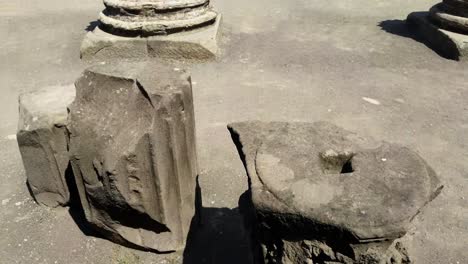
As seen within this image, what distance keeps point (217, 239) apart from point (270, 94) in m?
2.82

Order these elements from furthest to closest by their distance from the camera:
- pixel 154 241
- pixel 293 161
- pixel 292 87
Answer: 1. pixel 292 87
2. pixel 154 241
3. pixel 293 161

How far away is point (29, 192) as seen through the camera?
3998 millimetres

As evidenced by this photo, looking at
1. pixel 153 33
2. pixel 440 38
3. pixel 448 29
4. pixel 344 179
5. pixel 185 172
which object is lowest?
pixel 440 38

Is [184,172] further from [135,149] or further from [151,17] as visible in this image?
[151,17]

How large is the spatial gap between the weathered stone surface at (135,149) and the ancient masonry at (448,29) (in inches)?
209

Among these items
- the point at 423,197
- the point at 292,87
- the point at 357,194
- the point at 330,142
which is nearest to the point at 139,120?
the point at 330,142

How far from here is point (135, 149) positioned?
277cm

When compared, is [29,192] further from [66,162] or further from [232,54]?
[232,54]

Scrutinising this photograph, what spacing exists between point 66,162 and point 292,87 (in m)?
3.41

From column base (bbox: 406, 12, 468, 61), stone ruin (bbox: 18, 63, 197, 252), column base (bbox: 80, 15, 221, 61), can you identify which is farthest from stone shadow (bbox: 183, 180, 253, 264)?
column base (bbox: 406, 12, 468, 61)

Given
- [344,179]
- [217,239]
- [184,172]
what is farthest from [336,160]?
[217,239]

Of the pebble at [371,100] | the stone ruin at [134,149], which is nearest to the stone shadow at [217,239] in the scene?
the stone ruin at [134,149]

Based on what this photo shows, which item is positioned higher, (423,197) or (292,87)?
(423,197)

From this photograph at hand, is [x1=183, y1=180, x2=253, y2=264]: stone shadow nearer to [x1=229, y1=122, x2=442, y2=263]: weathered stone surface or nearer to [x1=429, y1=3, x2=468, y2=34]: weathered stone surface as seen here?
[x1=229, y1=122, x2=442, y2=263]: weathered stone surface
